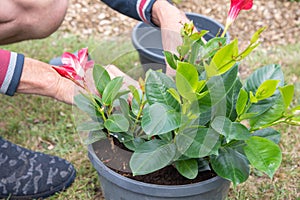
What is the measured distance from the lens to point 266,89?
103cm

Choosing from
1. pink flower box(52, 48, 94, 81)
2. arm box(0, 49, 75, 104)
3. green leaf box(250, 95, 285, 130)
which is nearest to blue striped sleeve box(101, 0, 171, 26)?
arm box(0, 49, 75, 104)

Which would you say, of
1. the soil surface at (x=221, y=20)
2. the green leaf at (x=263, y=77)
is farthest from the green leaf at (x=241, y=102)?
the soil surface at (x=221, y=20)

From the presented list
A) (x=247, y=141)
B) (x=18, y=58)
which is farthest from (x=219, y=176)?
(x=18, y=58)

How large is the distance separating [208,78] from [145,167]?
0.24m

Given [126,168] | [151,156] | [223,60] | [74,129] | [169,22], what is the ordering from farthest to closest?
[74,129], [169,22], [126,168], [151,156], [223,60]

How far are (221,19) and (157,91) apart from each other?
1625 millimetres

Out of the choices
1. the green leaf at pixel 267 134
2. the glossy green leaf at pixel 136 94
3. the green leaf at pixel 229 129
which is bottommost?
the green leaf at pixel 267 134

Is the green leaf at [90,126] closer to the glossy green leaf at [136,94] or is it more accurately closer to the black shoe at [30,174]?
the glossy green leaf at [136,94]

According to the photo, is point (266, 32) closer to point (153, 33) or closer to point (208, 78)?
point (153, 33)

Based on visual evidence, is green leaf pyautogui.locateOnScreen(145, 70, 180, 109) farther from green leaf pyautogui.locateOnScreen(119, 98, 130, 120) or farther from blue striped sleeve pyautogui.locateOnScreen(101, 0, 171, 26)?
blue striped sleeve pyautogui.locateOnScreen(101, 0, 171, 26)

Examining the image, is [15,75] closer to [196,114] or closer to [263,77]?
[196,114]

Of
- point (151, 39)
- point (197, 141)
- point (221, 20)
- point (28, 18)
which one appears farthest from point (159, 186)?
point (221, 20)

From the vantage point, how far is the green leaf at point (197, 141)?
1.09 m

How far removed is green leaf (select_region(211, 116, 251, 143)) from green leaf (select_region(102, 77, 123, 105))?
0.24 meters
